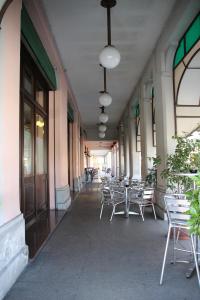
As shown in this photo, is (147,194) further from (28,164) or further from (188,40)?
(188,40)

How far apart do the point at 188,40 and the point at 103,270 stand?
4.00 meters

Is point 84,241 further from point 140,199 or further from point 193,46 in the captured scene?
point 193,46

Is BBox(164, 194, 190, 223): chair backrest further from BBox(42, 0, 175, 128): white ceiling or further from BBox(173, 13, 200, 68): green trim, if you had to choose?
BBox(42, 0, 175, 128): white ceiling

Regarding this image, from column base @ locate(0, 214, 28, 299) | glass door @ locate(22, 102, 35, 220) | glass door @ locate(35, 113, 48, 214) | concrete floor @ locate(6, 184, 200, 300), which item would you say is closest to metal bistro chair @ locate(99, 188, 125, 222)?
concrete floor @ locate(6, 184, 200, 300)

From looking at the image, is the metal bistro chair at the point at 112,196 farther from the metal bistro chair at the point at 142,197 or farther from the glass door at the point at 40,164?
the glass door at the point at 40,164

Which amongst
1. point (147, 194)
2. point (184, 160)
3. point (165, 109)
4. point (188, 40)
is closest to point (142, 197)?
point (147, 194)

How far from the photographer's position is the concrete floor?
92.7 inches

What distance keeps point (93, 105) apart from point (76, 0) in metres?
7.19

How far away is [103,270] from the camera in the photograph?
9.43 feet

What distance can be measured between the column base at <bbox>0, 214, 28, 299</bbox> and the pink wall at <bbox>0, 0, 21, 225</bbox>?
10 cm

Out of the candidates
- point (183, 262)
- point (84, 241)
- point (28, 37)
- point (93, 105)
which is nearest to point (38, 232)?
point (84, 241)

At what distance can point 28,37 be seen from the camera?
374 centimetres

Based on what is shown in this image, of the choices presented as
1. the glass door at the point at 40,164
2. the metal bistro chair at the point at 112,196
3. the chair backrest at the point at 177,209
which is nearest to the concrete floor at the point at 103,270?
the chair backrest at the point at 177,209

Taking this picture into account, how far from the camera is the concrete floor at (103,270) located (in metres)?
2.36
